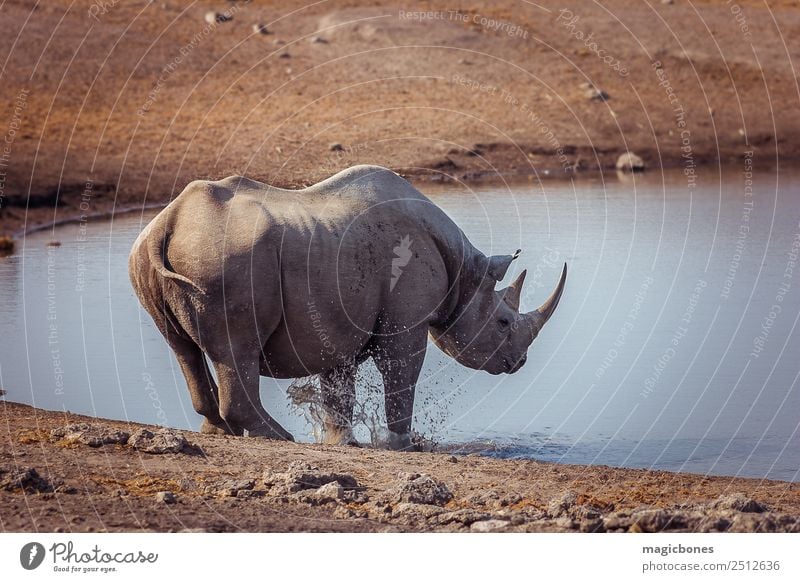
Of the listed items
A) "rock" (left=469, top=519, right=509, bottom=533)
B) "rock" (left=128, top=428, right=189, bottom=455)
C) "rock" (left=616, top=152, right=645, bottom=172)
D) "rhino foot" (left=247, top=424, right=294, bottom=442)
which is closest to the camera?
"rock" (left=469, top=519, right=509, bottom=533)

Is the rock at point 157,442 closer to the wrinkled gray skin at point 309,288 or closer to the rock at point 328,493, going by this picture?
the wrinkled gray skin at point 309,288

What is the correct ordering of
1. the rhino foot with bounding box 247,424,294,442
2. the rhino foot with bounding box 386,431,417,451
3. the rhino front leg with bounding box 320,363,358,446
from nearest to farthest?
the rhino foot with bounding box 247,424,294,442
the rhino front leg with bounding box 320,363,358,446
the rhino foot with bounding box 386,431,417,451

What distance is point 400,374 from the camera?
43.5 feet

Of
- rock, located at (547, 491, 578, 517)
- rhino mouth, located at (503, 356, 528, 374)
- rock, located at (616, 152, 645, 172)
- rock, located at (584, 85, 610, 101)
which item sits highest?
rock, located at (584, 85, 610, 101)

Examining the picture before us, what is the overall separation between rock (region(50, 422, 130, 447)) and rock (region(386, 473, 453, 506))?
2315 millimetres

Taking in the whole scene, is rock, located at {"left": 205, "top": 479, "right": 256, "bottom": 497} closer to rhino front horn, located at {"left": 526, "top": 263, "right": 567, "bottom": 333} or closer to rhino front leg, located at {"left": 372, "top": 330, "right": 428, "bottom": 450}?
rhino front leg, located at {"left": 372, "top": 330, "right": 428, "bottom": 450}

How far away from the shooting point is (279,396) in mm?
15586

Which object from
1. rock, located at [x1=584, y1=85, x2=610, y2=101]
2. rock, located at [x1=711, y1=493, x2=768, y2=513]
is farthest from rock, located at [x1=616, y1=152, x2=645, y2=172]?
rock, located at [x1=711, y1=493, x2=768, y2=513]

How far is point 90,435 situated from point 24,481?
1455 mm

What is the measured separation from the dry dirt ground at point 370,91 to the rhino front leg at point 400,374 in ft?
37.1

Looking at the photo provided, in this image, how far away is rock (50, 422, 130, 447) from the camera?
Answer: 11.4 m

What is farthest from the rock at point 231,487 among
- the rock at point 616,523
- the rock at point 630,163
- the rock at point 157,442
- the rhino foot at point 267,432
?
the rock at point 630,163

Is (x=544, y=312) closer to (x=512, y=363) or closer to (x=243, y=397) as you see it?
(x=512, y=363)

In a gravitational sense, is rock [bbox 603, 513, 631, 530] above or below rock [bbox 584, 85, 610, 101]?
below
